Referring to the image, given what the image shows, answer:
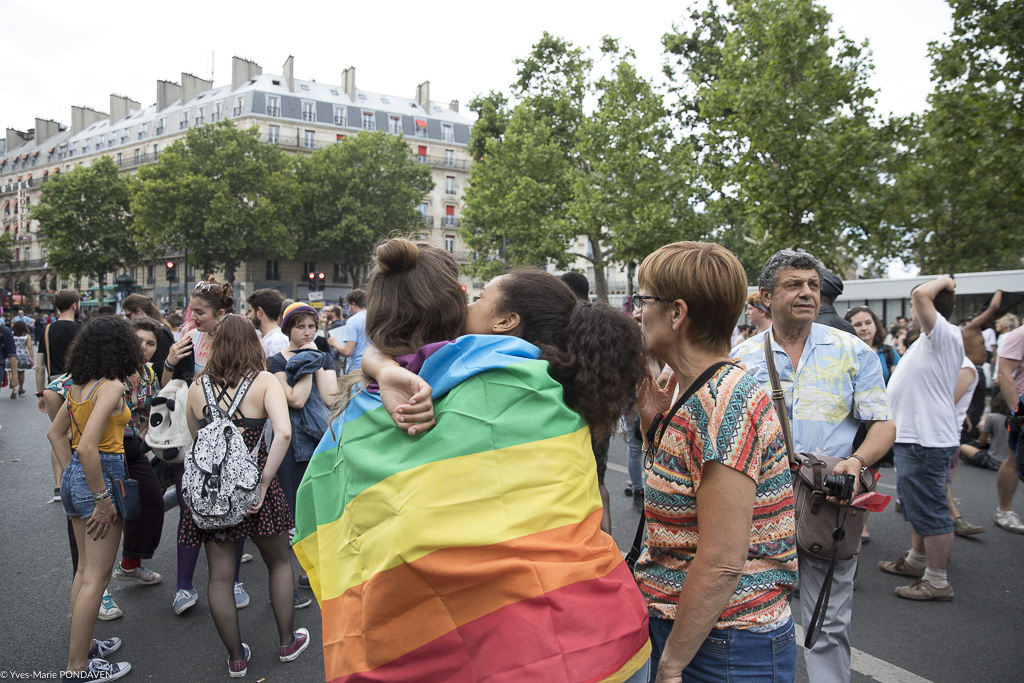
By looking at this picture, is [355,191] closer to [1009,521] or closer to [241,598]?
[241,598]

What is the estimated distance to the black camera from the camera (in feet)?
8.25

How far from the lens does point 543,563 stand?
4.23ft

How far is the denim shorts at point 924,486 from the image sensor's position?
4.19m

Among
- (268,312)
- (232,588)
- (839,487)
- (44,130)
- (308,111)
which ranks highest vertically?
(44,130)

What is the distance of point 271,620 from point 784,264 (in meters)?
3.47

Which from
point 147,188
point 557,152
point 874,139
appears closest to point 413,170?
point 147,188

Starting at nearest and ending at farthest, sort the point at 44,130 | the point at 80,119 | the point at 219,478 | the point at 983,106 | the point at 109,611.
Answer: the point at 219,478, the point at 109,611, the point at 983,106, the point at 80,119, the point at 44,130

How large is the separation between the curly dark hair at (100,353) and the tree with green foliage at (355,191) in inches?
1768

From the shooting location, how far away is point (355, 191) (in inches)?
1909

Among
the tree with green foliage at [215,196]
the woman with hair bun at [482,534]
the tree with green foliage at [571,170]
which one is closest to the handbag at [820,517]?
the woman with hair bun at [482,534]

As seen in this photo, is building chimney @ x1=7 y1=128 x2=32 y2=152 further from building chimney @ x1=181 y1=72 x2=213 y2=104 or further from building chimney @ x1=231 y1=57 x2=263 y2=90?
building chimney @ x1=231 y1=57 x2=263 y2=90

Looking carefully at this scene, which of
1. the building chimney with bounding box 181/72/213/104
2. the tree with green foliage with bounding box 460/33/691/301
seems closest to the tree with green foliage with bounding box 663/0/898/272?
the tree with green foliage with bounding box 460/33/691/301

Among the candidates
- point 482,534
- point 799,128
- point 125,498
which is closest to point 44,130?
point 799,128

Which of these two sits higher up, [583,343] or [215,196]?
[215,196]
